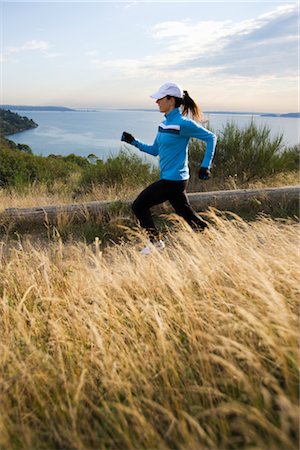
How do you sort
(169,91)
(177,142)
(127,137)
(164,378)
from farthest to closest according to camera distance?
(127,137) → (177,142) → (169,91) → (164,378)

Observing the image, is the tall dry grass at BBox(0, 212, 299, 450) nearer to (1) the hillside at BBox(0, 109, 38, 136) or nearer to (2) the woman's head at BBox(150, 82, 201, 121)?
(2) the woman's head at BBox(150, 82, 201, 121)

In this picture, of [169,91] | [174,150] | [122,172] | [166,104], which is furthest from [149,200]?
[122,172]

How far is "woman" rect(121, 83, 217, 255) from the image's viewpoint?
4.16 metres

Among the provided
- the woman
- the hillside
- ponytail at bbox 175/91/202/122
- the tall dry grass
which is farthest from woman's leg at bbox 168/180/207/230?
the hillside

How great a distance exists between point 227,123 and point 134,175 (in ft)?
9.40

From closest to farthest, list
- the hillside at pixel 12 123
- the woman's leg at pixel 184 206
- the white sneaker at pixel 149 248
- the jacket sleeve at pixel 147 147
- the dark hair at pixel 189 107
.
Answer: the white sneaker at pixel 149 248 < the dark hair at pixel 189 107 < the woman's leg at pixel 184 206 < the jacket sleeve at pixel 147 147 < the hillside at pixel 12 123

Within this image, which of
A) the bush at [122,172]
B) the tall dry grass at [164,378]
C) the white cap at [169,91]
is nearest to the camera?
the tall dry grass at [164,378]

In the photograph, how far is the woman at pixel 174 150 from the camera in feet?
13.6

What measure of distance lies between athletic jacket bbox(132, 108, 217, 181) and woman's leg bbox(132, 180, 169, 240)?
5.5 inches

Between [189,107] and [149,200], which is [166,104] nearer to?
[189,107]

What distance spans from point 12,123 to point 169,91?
31282 mm

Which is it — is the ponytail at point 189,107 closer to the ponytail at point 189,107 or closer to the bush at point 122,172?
the ponytail at point 189,107

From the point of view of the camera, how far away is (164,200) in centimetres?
455

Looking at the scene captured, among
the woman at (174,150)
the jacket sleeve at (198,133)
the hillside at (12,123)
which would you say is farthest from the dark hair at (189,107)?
the hillside at (12,123)
